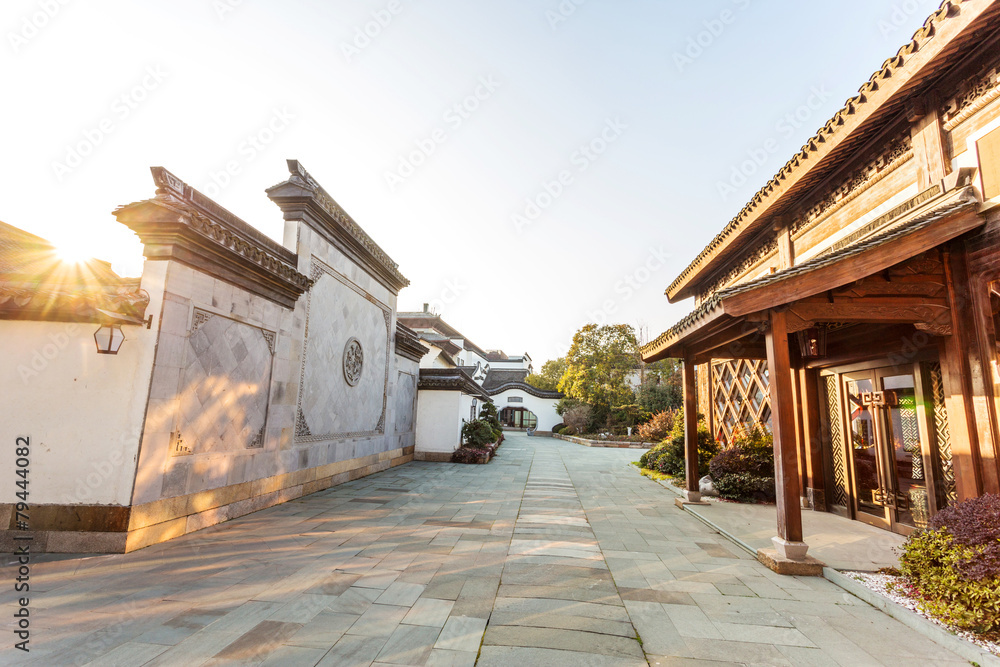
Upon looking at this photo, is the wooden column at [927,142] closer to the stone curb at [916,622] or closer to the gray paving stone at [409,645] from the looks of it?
the stone curb at [916,622]

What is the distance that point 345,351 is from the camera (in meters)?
8.77

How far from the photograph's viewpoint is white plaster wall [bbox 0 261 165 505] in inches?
168

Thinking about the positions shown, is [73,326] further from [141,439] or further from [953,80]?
[953,80]

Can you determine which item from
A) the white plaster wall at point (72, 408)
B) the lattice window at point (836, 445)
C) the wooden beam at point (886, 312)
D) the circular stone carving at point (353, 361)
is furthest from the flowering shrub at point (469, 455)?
the wooden beam at point (886, 312)

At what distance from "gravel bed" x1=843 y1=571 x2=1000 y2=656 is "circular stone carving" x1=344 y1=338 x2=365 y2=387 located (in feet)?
26.2

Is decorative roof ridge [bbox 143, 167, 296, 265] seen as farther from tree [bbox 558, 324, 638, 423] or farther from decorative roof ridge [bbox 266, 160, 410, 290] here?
tree [bbox 558, 324, 638, 423]

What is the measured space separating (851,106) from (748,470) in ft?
18.6

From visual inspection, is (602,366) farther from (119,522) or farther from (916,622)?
(119,522)

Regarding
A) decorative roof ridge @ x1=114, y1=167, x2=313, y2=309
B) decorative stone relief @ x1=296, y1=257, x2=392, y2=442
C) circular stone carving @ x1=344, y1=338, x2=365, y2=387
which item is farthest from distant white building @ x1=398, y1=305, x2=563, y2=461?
decorative roof ridge @ x1=114, y1=167, x2=313, y2=309

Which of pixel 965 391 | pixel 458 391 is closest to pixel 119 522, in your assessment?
pixel 965 391

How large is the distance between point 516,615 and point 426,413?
10.8 meters

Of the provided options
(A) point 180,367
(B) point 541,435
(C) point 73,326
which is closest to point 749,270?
(A) point 180,367

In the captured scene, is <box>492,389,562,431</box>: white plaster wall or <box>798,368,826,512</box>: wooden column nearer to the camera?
<box>798,368,826,512</box>: wooden column

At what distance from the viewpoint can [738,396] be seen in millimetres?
8914
